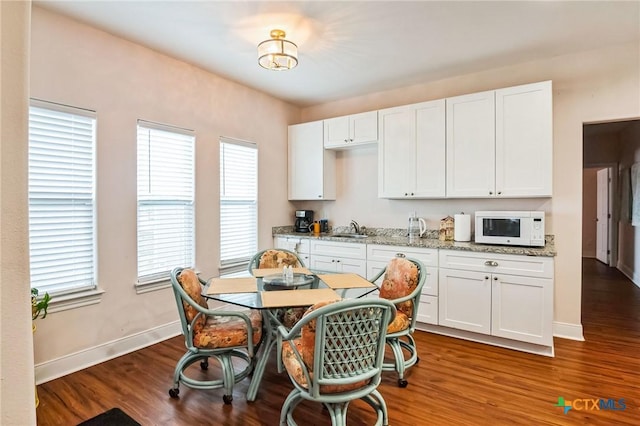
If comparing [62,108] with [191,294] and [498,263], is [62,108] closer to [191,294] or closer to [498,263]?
[191,294]

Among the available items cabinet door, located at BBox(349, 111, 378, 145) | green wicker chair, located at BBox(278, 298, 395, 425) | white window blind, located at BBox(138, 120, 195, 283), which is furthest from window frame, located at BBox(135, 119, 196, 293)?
green wicker chair, located at BBox(278, 298, 395, 425)

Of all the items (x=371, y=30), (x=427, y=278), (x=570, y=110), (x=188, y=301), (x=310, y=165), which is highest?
(x=371, y=30)

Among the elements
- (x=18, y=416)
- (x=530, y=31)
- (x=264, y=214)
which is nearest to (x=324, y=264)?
(x=264, y=214)

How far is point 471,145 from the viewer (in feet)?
11.7

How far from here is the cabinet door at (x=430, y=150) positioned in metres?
3.74

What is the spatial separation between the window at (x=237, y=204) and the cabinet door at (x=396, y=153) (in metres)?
1.64

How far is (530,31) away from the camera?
2893 millimetres

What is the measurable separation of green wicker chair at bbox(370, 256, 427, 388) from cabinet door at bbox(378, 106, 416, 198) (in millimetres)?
1480

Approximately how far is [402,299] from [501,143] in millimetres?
2022

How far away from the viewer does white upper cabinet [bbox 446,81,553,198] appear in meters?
3.22

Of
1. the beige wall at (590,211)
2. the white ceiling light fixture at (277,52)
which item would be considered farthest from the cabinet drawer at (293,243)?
the beige wall at (590,211)

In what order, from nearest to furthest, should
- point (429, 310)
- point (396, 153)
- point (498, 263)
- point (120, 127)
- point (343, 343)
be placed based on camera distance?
point (343, 343), point (120, 127), point (498, 263), point (429, 310), point (396, 153)

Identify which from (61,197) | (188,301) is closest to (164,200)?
(61,197)

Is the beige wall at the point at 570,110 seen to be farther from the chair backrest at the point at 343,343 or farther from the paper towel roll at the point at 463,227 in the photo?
the chair backrest at the point at 343,343
